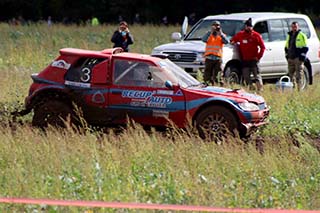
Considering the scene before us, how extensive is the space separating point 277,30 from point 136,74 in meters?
9.16

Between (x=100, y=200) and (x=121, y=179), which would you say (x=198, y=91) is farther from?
(x=100, y=200)

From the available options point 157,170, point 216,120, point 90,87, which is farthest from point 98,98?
point 157,170

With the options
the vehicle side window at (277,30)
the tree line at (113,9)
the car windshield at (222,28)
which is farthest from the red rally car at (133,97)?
the tree line at (113,9)

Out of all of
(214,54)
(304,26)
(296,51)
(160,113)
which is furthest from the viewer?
(304,26)

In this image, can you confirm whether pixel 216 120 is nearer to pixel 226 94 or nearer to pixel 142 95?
pixel 226 94

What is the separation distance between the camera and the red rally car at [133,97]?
43.2 ft

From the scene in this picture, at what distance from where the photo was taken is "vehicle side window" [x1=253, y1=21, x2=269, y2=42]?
2145 centimetres

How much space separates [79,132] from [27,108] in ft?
4.71

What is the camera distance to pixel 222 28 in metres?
21.2

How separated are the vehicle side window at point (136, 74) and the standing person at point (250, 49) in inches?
256

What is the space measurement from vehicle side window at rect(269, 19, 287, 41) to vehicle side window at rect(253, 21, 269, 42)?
171 millimetres

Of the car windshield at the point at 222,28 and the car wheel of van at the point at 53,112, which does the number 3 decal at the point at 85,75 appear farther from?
the car windshield at the point at 222,28

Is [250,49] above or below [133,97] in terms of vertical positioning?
below

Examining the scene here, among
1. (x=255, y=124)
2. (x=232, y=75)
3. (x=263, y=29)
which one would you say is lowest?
(x=232, y=75)
